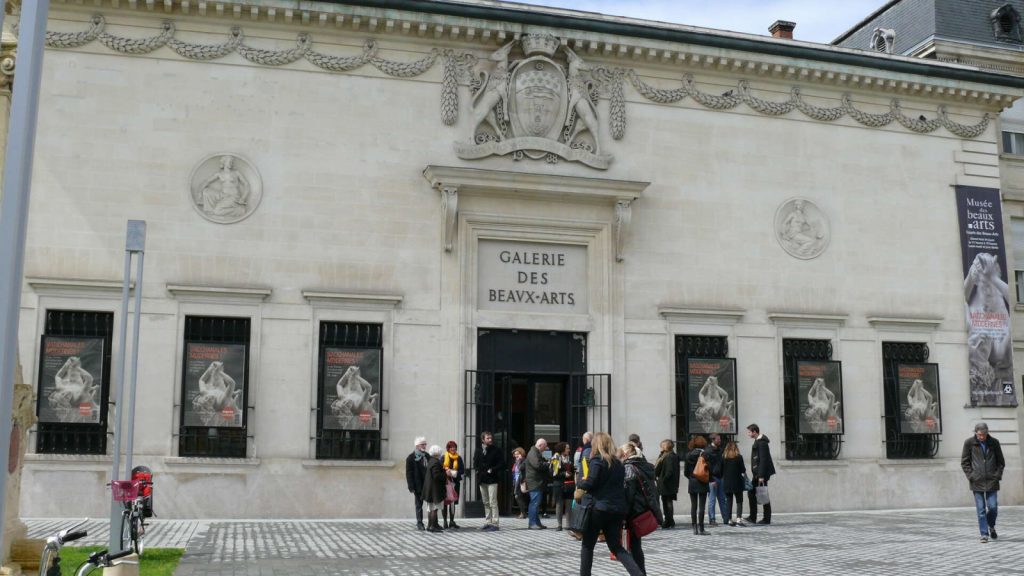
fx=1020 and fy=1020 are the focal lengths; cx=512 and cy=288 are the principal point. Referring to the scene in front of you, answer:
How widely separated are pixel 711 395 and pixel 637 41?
7590 millimetres

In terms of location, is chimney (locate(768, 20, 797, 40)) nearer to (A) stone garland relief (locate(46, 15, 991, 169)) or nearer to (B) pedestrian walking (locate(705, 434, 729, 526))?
(A) stone garland relief (locate(46, 15, 991, 169))

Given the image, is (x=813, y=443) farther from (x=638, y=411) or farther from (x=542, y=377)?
(x=542, y=377)

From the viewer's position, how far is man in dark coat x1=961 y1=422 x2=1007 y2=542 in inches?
586

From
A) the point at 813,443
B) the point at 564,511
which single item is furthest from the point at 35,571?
the point at 813,443

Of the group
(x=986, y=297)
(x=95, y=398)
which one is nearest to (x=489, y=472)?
(x=95, y=398)

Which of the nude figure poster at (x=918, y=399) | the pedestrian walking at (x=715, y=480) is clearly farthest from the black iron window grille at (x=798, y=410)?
the pedestrian walking at (x=715, y=480)

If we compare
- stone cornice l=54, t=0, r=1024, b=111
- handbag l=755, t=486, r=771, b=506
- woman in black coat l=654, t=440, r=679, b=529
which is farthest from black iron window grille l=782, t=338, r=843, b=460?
stone cornice l=54, t=0, r=1024, b=111

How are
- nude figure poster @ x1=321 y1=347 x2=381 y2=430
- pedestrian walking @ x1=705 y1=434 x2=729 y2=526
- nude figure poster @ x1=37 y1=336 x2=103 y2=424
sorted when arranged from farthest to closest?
nude figure poster @ x1=321 y1=347 x2=381 y2=430 → pedestrian walking @ x1=705 y1=434 x2=729 y2=526 → nude figure poster @ x1=37 y1=336 x2=103 y2=424

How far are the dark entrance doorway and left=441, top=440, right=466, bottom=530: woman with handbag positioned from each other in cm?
184

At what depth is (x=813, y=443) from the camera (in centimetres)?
2186

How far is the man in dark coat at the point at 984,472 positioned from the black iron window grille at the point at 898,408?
288 inches

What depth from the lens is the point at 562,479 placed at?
17594mm

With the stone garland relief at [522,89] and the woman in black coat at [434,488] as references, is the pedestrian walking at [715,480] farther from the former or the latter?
the stone garland relief at [522,89]

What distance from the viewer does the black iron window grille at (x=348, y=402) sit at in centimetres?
1911
